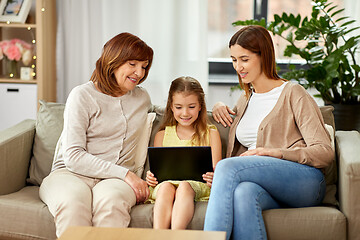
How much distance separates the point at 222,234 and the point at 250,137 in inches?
30.1

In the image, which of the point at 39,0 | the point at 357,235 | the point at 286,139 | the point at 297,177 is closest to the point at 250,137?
the point at 286,139

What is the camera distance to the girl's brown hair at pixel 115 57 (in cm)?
221

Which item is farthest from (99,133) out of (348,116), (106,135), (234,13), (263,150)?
(234,13)

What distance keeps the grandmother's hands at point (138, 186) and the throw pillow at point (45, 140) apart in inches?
16.8

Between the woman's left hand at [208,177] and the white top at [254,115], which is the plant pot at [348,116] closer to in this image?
the white top at [254,115]

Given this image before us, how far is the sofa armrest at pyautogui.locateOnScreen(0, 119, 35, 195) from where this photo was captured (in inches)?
87.3

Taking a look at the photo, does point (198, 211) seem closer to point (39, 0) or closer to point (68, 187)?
point (68, 187)

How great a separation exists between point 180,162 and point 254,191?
0.38m

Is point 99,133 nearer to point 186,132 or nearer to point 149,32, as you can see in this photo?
point 186,132

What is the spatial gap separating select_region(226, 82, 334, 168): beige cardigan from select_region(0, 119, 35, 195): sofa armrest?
99cm

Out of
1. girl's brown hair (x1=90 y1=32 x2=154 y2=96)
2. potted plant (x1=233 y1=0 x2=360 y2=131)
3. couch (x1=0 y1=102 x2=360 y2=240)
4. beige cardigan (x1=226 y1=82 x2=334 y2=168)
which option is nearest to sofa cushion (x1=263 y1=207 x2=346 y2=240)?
couch (x1=0 y1=102 x2=360 y2=240)

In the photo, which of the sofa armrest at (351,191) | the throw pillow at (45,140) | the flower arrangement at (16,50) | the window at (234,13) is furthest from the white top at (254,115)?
the flower arrangement at (16,50)

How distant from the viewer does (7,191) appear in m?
2.23

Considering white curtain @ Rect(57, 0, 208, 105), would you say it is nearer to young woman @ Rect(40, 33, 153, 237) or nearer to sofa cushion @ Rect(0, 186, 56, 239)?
young woman @ Rect(40, 33, 153, 237)
